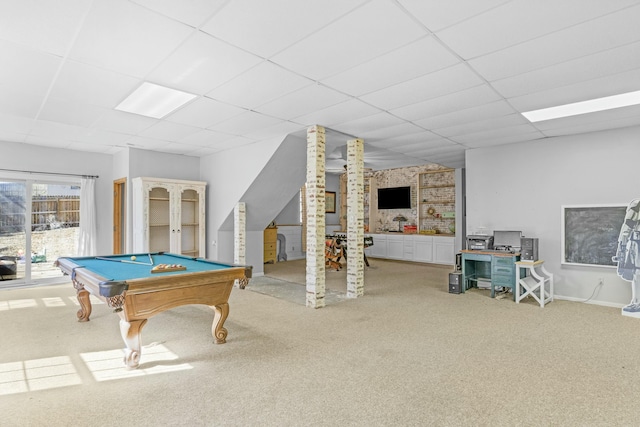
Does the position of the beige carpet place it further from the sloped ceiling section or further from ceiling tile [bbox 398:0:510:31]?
ceiling tile [bbox 398:0:510:31]

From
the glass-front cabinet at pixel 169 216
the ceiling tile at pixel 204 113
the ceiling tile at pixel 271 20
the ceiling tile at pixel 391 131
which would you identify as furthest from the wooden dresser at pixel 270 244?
the ceiling tile at pixel 271 20

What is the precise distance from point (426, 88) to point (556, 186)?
3548mm

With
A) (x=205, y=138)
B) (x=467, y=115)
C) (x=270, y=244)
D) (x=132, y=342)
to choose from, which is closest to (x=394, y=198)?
(x=270, y=244)

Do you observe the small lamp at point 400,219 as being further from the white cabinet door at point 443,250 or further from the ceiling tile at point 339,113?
the ceiling tile at point 339,113

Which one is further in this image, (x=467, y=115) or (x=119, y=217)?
(x=119, y=217)

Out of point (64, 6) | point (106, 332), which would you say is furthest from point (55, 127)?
point (64, 6)

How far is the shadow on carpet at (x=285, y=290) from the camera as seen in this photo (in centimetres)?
549

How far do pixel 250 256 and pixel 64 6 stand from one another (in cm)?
570

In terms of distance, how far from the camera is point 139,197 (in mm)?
6520

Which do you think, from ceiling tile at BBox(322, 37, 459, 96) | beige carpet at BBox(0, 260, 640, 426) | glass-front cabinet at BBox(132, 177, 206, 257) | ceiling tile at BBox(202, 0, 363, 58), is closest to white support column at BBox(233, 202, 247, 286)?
glass-front cabinet at BBox(132, 177, 206, 257)

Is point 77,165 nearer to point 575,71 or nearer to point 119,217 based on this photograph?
point 119,217

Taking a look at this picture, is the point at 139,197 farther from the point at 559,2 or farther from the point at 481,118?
the point at 559,2

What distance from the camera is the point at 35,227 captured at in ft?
21.7

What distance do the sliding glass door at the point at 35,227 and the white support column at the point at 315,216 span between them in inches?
205
